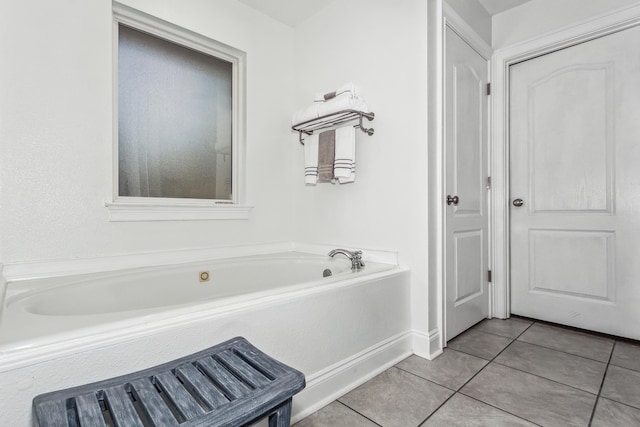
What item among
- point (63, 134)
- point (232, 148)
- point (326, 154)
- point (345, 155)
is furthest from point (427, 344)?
point (63, 134)

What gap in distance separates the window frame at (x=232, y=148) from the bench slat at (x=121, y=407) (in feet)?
4.21

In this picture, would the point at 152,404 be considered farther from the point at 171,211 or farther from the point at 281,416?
the point at 171,211

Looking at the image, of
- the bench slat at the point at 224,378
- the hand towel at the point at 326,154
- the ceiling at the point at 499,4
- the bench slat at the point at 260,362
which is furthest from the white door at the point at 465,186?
the bench slat at the point at 224,378

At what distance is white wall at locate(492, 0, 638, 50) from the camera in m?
2.10

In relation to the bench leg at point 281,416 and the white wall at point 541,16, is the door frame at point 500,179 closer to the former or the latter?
the white wall at point 541,16

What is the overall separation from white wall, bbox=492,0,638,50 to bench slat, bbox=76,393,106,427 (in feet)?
10.2

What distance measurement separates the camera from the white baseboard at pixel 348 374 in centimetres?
137

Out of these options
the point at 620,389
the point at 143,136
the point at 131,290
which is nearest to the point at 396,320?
the point at 620,389

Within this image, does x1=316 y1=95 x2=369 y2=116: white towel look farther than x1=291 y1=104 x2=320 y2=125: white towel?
No

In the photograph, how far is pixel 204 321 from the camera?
108cm

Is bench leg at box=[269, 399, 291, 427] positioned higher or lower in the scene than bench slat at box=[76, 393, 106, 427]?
lower

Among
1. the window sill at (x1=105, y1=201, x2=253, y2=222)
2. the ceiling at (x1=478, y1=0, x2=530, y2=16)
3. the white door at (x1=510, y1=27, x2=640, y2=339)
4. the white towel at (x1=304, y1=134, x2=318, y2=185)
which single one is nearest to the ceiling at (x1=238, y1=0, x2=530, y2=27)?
the ceiling at (x1=478, y1=0, x2=530, y2=16)

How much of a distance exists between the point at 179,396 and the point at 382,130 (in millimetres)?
1779

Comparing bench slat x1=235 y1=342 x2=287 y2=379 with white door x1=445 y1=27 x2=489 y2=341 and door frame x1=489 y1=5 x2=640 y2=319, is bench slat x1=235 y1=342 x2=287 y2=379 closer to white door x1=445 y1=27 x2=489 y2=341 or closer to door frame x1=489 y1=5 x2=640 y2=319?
white door x1=445 y1=27 x2=489 y2=341
